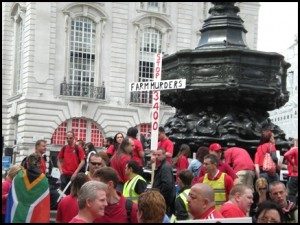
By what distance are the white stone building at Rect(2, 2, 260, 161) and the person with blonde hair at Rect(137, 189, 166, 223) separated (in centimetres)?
3858

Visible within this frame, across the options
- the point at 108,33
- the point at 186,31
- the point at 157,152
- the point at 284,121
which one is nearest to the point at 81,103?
the point at 108,33

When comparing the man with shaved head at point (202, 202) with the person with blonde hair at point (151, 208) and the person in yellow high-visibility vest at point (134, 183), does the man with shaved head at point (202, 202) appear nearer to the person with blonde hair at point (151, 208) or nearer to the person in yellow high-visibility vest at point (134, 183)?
the person with blonde hair at point (151, 208)

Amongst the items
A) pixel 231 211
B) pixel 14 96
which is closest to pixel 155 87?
pixel 231 211

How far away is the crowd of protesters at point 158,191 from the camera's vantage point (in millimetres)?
5441

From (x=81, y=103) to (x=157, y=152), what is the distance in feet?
121

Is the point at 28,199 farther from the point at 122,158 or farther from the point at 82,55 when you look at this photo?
the point at 82,55

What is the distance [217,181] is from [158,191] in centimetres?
223

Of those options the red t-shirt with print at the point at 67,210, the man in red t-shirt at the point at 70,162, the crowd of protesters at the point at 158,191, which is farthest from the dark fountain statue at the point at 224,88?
the red t-shirt with print at the point at 67,210

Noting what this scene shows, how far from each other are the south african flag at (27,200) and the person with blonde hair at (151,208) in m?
1.45

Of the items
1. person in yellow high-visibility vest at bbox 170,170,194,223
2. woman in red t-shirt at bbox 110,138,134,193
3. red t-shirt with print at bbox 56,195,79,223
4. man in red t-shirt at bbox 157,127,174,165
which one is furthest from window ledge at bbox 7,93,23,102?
red t-shirt with print at bbox 56,195,79,223

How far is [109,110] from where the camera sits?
46.3 m

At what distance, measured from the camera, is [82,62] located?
46.3 meters

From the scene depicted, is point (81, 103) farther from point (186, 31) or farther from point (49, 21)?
point (186, 31)

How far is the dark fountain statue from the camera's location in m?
11.5
